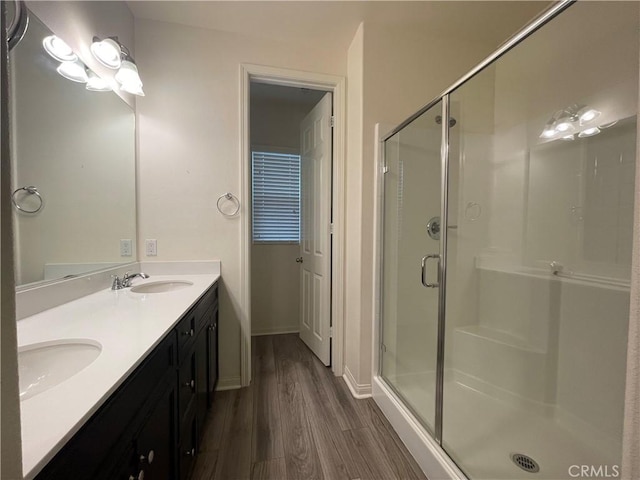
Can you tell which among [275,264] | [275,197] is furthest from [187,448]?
[275,197]

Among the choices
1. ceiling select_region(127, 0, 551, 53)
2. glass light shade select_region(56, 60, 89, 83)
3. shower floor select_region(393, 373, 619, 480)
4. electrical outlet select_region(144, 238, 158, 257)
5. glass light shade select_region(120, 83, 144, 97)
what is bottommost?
shower floor select_region(393, 373, 619, 480)

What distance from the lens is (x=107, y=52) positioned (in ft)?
4.66

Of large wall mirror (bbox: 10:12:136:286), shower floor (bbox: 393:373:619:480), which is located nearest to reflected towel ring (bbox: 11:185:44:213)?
large wall mirror (bbox: 10:12:136:286)

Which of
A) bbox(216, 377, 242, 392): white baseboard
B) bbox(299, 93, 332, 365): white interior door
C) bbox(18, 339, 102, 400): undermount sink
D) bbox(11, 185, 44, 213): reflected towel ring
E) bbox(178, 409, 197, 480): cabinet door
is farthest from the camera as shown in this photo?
bbox(299, 93, 332, 365): white interior door

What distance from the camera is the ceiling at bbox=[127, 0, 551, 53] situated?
1.67 metres

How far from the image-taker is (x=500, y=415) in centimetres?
149

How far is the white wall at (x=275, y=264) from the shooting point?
294 centimetres

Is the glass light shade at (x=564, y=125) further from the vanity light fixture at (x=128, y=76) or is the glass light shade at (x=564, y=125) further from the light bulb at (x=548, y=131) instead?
the vanity light fixture at (x=128, y=76)

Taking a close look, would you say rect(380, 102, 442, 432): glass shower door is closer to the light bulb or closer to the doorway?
the doorway

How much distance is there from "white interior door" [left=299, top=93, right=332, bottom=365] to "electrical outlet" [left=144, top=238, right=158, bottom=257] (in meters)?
1.26

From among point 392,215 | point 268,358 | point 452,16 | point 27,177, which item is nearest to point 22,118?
point 27,177

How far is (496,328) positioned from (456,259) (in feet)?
1.89

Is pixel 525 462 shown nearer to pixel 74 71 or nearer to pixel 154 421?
pixel 154 421

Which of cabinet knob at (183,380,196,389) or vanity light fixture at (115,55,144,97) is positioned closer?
cabinet knob at (183,380,196,389)
